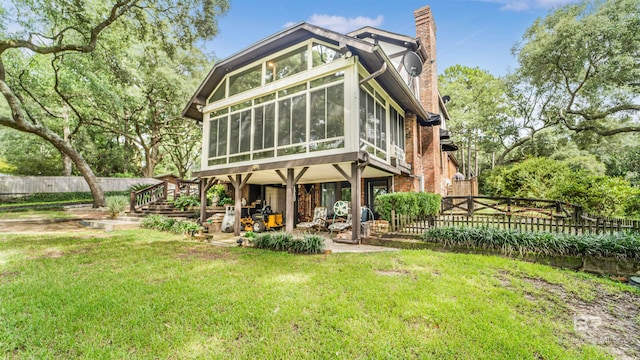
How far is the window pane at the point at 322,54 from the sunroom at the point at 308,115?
1.3 inches

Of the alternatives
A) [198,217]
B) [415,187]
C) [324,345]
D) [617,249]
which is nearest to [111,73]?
[198,217]

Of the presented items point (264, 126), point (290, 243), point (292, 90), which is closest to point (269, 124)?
point (264, 126)

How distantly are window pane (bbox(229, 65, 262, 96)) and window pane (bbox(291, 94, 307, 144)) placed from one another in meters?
2.20

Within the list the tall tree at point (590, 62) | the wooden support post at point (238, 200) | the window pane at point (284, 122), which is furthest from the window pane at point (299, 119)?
the tall tree at point (590, 62)

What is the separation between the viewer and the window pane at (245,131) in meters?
9.66

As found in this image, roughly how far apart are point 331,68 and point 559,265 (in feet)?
23.1

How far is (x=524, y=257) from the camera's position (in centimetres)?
525

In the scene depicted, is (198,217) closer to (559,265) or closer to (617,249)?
(559,265)

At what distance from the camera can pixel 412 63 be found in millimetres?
10750

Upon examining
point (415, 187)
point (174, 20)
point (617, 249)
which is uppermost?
point (174, 20)

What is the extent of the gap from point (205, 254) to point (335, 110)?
513 cm

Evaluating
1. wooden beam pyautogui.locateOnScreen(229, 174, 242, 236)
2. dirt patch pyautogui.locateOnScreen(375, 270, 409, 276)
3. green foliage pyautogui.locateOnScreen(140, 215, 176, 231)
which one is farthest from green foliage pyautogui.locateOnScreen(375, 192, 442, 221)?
green foliage pyautogui.locateOnScreen(140, 215, 176, 231)

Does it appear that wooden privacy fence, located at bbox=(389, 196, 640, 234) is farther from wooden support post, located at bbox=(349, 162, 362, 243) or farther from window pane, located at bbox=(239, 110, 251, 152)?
window pane, located at bbox=(239, 110, 251, 152)

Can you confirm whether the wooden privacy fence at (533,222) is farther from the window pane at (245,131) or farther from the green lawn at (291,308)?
the window pane at (245,131)
